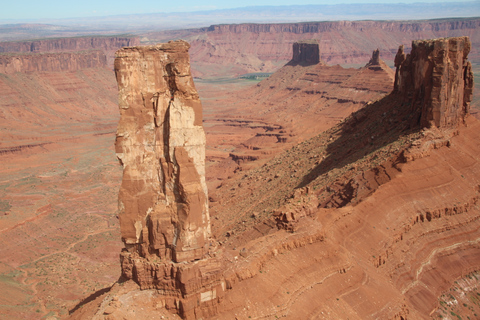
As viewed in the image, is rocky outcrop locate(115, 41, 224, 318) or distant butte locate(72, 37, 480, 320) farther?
distant butte locate(72, 37, 480, 320)

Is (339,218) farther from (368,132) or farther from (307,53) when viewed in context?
(307,53)

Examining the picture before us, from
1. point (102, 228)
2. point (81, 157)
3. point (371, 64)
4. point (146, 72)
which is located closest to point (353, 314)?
point (146, 72)

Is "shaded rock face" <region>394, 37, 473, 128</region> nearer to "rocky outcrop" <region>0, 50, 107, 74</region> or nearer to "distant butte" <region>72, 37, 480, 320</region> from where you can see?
"distant butte" <region>72, 37, 480, 320</region>

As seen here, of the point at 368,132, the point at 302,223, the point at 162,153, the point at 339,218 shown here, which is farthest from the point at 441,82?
the point at 162,153

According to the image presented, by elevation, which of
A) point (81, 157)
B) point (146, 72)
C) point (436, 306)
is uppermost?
point (146, 72)

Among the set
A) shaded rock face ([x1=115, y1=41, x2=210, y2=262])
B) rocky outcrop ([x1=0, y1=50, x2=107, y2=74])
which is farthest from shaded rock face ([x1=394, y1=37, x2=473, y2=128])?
rocky outcrop ([x1=0, y1=50, x2=107, y2=74])

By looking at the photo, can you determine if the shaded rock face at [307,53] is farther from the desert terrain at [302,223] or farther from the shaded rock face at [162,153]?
the shaded rock face at [162,153]

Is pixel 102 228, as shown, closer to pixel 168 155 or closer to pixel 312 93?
pixel 168 155
